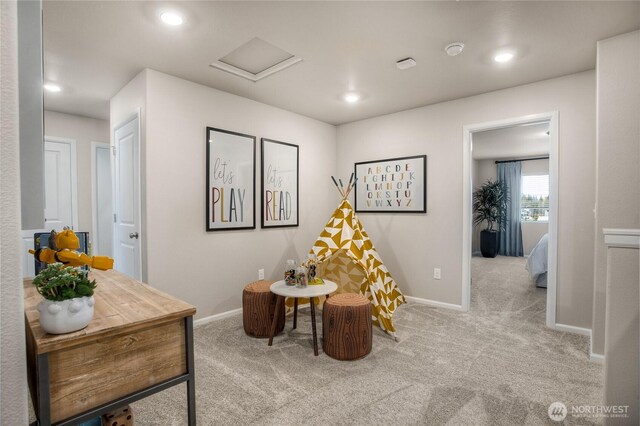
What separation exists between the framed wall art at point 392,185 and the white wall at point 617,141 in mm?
1673

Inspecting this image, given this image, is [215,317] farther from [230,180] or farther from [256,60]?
[256,60]

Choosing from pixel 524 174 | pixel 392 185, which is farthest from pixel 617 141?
pixel 524 174

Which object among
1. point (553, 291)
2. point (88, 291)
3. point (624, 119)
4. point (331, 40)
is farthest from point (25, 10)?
point (553, 291)

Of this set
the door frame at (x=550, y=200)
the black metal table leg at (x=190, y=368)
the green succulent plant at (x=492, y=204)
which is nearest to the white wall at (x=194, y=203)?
the black metal table leg at (x=190, y=368)

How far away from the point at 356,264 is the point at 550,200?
6.13 ft

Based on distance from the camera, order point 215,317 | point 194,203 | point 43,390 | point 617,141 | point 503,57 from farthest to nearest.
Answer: point 215,317, point 194,203, point 503,57, point 617,141, point 43,390

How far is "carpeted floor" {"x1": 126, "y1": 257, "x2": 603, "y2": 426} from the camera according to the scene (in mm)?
1764

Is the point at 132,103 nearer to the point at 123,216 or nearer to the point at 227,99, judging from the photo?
the point at 227,99

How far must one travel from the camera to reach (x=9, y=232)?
2.32 ft

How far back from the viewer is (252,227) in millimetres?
3547

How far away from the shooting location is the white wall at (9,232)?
0.70 meters

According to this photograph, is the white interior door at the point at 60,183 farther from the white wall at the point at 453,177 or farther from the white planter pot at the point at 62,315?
the white planter pot at the point at 62,315

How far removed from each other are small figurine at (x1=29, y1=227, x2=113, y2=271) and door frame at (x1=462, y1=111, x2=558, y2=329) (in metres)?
3.28

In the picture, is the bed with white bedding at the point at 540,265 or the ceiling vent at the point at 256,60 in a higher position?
the ceiling vent at the point at 256,60
